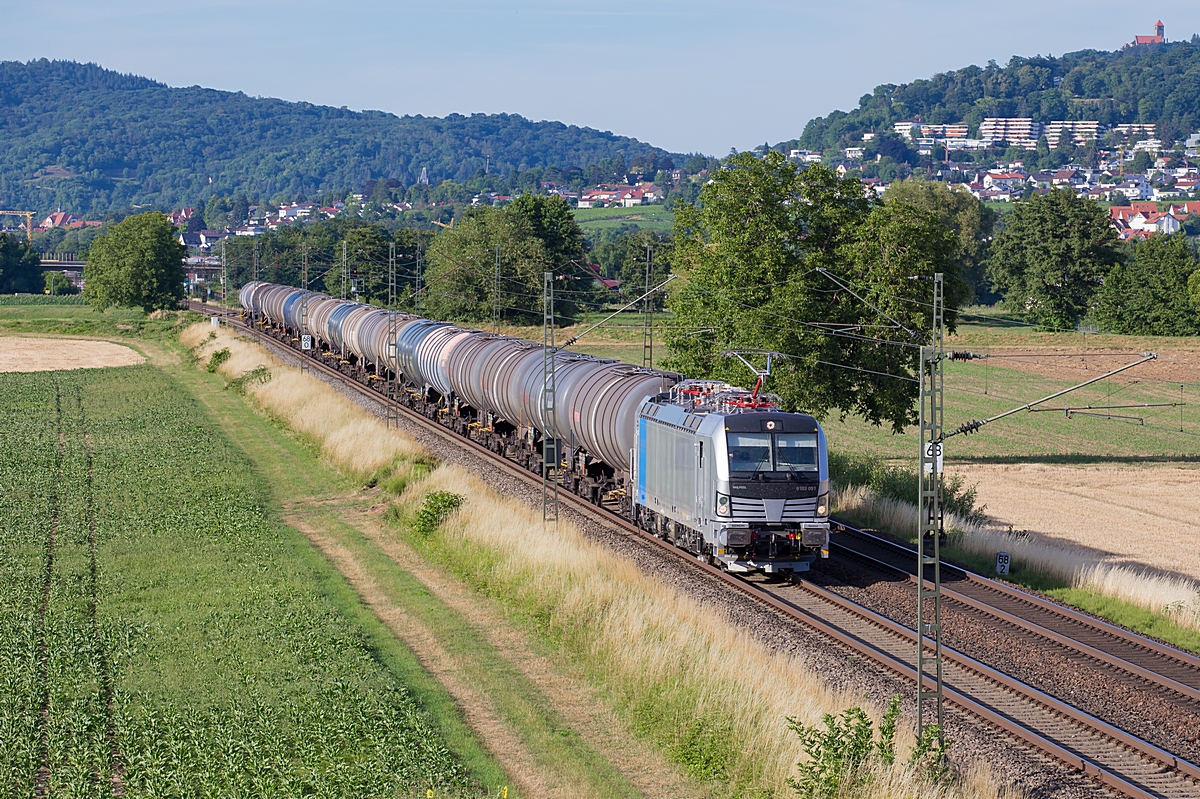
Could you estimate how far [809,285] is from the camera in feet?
145

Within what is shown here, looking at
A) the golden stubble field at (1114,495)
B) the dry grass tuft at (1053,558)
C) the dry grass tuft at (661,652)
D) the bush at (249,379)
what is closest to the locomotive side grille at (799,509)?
the dry grass tuft at (661,652)

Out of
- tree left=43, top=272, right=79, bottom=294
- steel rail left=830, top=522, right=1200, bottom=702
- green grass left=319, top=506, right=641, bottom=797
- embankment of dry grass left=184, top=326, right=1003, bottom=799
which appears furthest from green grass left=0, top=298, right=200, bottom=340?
steel rail left=830, top=522, right=1200, bottom=702

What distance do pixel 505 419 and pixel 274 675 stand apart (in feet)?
80.0

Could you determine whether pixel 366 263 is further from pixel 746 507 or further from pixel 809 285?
pixel 746 507

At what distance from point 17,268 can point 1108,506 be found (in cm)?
16710

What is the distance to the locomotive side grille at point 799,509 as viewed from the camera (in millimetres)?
25281

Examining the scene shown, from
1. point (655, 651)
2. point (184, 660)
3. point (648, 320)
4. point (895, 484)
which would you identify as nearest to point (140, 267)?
point (648, 320)

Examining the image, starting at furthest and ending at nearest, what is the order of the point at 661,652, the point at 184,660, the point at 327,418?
the point at 327,418 < the point at 184,660 < the point at 661,652

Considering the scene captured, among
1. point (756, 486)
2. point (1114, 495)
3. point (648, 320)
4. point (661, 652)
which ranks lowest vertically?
point (1114, 495)

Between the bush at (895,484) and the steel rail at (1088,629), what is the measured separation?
28.2 ft

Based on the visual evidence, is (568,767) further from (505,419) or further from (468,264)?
(468,264)

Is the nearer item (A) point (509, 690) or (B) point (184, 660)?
→ (A) point (509, 690)

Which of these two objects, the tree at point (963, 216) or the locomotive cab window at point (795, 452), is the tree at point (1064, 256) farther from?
the locomotive cab window at point (795, 452)

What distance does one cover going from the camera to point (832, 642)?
72.7ft
